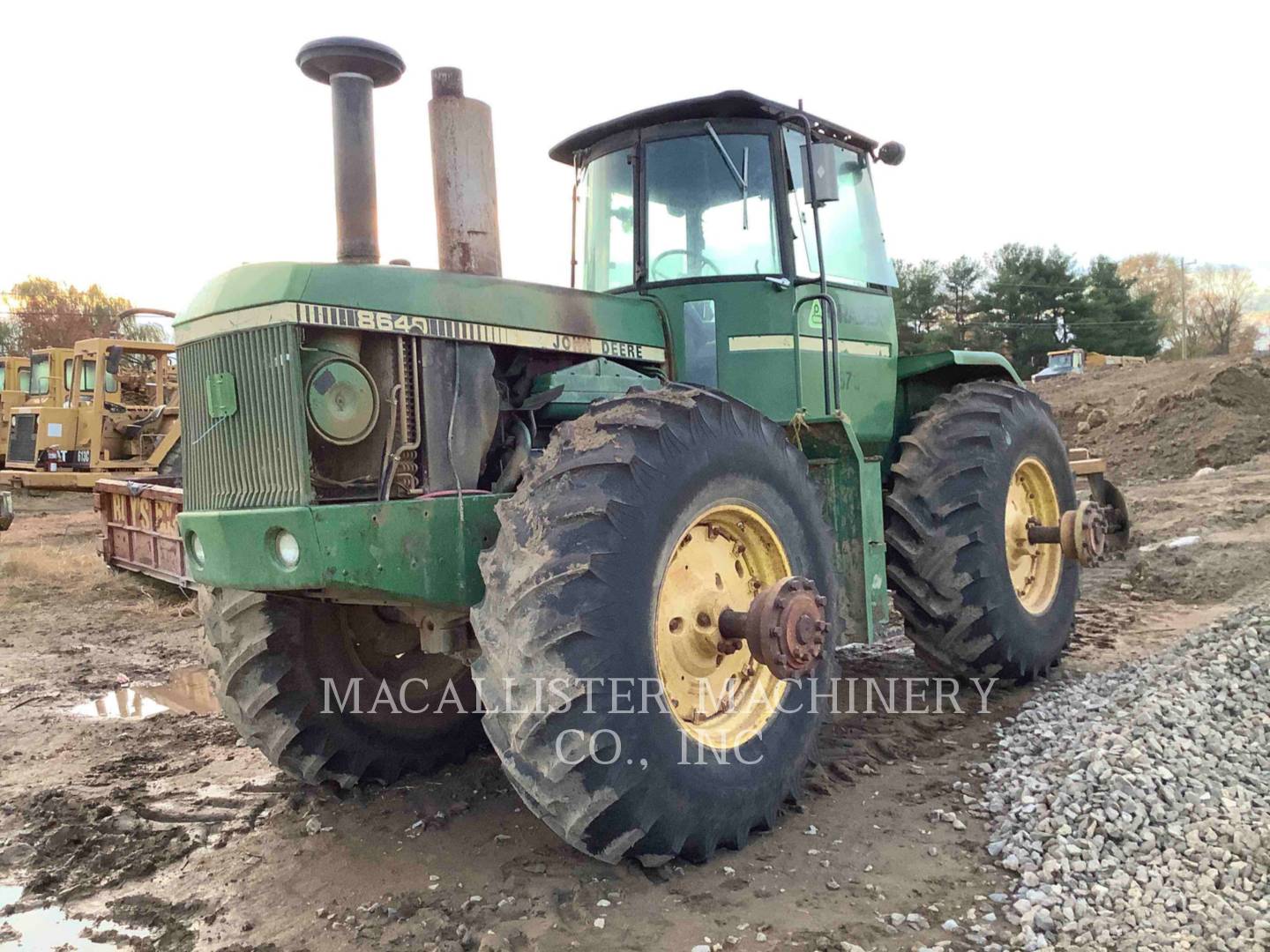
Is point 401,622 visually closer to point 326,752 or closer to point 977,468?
point 326,752

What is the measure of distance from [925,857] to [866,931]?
1.86 ft

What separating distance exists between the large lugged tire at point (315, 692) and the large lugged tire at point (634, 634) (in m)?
1.24

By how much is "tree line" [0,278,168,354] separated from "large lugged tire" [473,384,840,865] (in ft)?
129

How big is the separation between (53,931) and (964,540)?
390 cm

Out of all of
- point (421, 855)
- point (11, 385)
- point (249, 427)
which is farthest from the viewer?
point (11, 385)

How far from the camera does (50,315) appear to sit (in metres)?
40.6

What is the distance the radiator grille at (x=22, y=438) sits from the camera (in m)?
17.4

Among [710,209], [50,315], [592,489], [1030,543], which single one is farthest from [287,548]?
[50,315]

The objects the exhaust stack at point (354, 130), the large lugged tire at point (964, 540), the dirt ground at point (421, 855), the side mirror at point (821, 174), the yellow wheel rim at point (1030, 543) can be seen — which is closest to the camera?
the dirt ground at point (421, 855)

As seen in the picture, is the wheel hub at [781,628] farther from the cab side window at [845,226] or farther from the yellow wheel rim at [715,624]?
the cab side window at [845,226]

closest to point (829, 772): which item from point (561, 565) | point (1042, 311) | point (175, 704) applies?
point (561, 565)

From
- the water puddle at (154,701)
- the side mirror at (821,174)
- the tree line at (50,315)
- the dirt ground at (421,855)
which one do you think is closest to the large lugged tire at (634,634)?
the dirt ground at (421,855)

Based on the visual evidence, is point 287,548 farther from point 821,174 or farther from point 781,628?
point 821,174

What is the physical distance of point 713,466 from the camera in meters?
3.38
